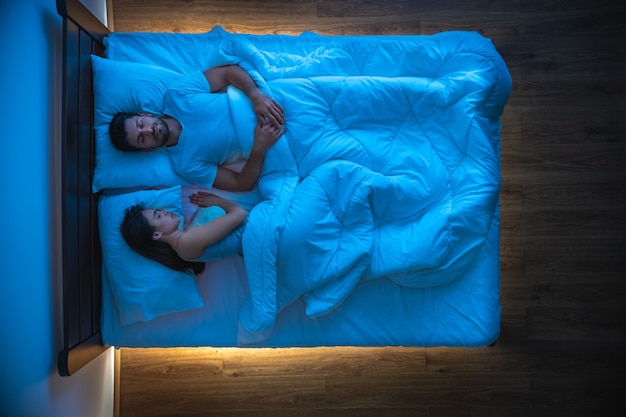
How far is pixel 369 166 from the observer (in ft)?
5.35

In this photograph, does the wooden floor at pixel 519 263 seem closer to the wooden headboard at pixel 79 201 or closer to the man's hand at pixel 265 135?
the wooden headboard at pixel 79 201

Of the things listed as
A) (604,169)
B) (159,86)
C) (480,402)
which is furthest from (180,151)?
(604,169)

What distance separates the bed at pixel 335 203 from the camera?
1.55 m

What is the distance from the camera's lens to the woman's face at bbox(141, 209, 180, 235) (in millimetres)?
1533

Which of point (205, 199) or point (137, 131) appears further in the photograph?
point (205, 199)

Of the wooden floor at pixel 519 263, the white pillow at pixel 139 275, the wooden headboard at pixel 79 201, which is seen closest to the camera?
the wooden headboard at pixel 79 201

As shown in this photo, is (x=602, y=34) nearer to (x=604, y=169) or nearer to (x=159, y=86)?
(x=604, y=169)

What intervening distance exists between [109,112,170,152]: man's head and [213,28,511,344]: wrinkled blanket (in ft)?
0.84

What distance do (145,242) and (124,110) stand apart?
1.52 ft

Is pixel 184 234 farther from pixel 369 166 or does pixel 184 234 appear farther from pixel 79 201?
pixel 369 166

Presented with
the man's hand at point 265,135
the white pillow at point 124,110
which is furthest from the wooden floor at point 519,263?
the man's hand at point 265,135

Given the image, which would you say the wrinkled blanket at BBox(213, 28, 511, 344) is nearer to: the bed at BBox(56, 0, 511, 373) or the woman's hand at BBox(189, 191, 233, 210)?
the bed at BBox(56, 0, 511, 373)

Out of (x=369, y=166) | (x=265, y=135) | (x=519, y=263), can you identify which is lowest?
(x=519, y=263)

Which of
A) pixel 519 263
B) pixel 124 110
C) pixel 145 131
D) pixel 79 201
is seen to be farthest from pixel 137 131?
pixel 519 263
